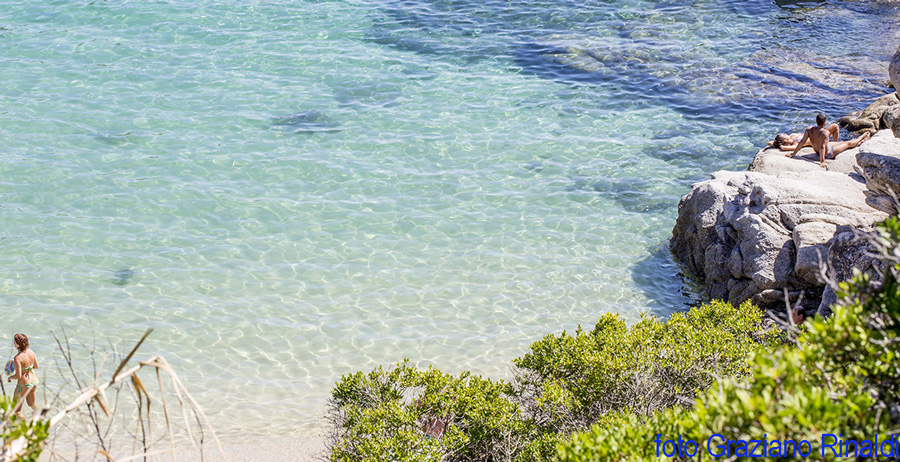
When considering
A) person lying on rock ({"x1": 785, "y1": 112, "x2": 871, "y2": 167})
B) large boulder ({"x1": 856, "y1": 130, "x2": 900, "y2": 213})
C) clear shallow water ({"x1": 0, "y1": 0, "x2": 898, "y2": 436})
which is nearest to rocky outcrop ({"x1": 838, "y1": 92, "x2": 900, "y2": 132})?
clear shallow water ({"x1": 0, "y1": 0, "x2": 898, "y2": 436})

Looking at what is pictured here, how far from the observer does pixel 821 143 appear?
15.1 meters

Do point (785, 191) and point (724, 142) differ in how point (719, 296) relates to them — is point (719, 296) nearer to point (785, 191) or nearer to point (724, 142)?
point (785, 191)

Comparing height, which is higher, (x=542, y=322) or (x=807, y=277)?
(x=807, y=277)

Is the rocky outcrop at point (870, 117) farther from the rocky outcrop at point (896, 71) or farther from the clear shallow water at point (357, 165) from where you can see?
the rocky outcrop at point (896, 71)

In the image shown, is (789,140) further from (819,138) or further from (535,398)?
A: (535,398)

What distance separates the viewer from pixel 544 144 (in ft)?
60.1

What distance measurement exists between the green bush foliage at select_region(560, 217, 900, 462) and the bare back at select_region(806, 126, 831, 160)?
11317mm

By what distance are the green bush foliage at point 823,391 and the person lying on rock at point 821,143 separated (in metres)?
11.3

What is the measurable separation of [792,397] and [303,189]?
1336 centimetres

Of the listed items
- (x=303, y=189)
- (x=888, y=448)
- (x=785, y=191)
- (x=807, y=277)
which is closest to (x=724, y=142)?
(x=785, y=191)

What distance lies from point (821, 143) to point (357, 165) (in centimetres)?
1050

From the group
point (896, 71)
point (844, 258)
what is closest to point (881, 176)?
point (844, 258)

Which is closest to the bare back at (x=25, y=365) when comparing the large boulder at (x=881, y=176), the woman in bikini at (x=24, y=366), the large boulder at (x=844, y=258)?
the woman in bikini at (x=24, y=366)

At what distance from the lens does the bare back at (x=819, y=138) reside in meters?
15.1
